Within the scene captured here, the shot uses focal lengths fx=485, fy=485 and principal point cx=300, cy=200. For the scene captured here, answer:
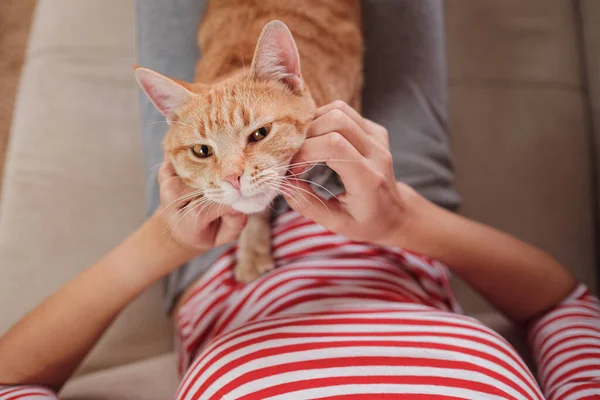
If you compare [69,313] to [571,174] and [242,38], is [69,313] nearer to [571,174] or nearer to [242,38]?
[242,38]

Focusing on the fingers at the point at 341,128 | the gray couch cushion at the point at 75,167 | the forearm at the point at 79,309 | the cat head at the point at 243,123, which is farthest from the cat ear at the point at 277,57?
the gray couch cushion at the point at 75,167

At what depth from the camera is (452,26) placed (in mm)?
1522

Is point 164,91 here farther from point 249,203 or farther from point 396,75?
point 396,75

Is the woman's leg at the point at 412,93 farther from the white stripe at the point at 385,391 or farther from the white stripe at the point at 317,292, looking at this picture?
the white stripe at the point at 385,391

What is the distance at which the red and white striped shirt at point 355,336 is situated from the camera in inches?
28.5

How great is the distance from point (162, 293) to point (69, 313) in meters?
0.32

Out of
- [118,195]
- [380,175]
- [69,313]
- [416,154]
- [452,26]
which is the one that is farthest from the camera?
[452,26]

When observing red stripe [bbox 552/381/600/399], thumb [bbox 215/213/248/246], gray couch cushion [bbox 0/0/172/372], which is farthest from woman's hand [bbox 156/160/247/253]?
red stripe [bbox 552/381/600/399]

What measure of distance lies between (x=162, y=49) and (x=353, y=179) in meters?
0.69

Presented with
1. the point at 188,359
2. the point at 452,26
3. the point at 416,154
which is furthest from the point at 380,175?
the point at 452,26

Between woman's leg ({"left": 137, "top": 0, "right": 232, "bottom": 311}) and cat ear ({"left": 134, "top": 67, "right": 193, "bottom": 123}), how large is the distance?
0.98 ft

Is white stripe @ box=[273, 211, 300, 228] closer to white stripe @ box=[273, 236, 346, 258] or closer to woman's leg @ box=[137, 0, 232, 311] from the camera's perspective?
white stripe @ box=[273, 236, 346, 258]

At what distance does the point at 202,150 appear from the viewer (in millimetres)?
835

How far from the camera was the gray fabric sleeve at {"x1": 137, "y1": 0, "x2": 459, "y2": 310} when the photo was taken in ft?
3.77
